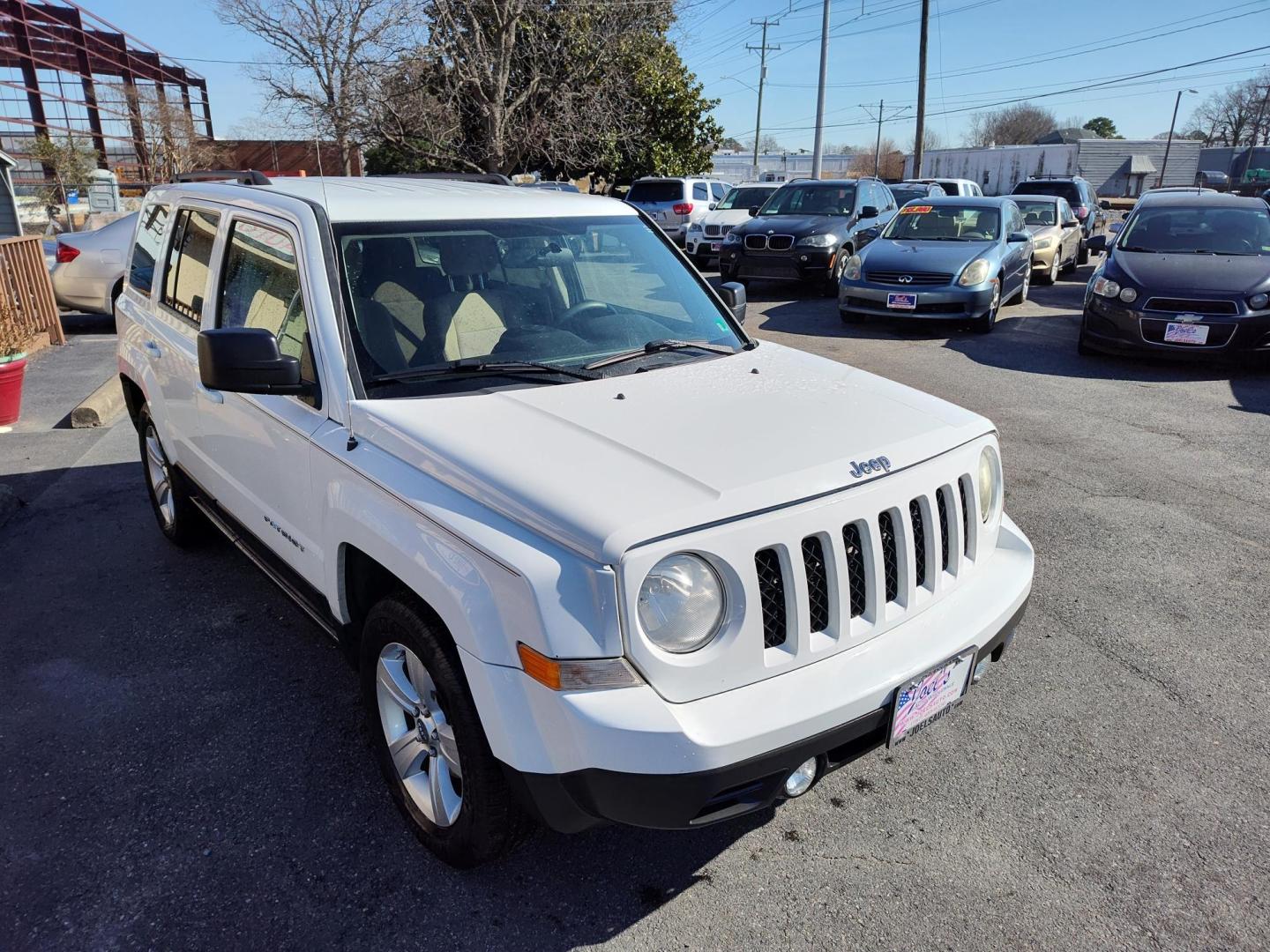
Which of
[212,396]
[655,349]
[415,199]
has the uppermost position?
[415,199]

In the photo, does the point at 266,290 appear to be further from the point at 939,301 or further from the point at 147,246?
the point at 939,301

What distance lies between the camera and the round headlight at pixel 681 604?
2094mm

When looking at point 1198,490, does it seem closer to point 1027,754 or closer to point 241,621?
point 1027,754

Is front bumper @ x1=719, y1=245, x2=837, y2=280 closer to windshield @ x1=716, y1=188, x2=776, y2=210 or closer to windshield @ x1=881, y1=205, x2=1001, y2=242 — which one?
windshield @ x1=881, y1=205, x2=1001, y2=242

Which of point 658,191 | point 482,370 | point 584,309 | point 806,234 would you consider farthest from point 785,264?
point 482,370

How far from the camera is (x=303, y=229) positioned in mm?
3064

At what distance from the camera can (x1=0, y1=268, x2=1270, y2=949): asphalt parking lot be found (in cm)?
244

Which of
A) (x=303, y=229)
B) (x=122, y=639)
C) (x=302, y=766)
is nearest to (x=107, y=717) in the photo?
(x=122, y=639)

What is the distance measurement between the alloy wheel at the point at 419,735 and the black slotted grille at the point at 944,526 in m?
1.50

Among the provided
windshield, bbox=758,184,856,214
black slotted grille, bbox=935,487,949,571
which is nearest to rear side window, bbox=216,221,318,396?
black slotted grille, bbox=935,487,949,571

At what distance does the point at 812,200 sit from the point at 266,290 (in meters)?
13.4

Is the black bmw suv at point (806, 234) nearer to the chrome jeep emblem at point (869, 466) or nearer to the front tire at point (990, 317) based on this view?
the front tire at point (990, 317)

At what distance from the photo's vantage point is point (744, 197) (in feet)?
63.7

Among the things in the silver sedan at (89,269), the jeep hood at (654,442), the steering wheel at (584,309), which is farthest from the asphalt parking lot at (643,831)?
the silver sedan at (89,269)
